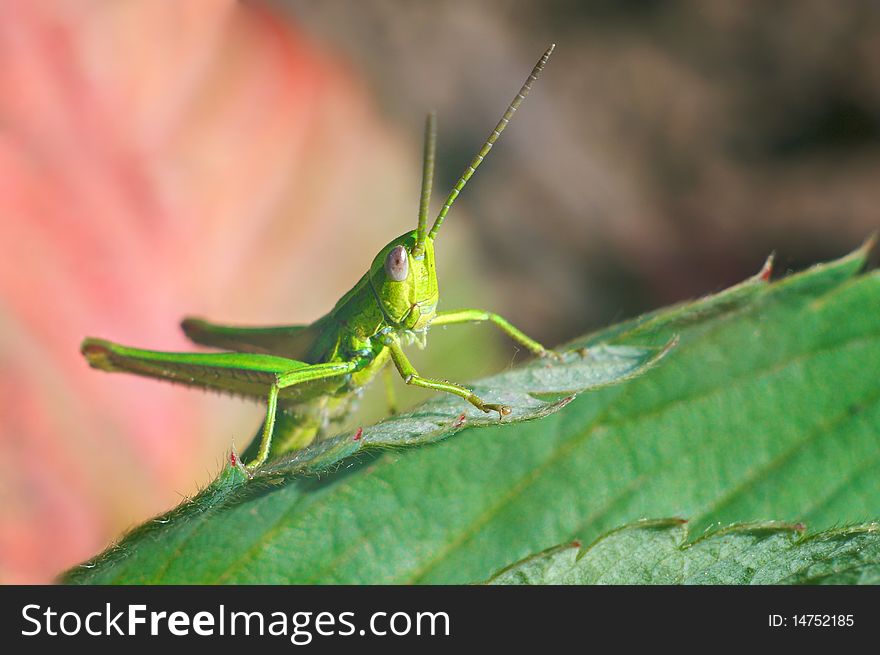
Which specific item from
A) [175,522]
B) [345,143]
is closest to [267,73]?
[345,143]

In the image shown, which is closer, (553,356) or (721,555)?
(721,555)

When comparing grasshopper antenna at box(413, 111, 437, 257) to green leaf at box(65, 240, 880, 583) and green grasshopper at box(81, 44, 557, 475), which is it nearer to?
green grasshopper at box(81, 44, 557, 475)

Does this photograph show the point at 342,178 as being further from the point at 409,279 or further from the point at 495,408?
the point at 495,408

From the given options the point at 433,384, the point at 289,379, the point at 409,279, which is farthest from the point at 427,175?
the point at 289,379

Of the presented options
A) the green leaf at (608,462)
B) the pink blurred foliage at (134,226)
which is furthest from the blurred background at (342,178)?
the green leaf at (608,462)

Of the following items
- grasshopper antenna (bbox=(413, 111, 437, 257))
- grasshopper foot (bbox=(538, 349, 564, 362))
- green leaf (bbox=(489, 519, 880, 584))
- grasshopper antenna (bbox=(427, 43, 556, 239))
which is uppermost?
grasshopper antenna (bbox=(427, 43, 556, 239))

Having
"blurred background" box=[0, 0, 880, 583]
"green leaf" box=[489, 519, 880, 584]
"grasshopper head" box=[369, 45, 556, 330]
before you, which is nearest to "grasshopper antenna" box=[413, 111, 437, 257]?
"grasshopper head" box=[369, 45, 556, 330]

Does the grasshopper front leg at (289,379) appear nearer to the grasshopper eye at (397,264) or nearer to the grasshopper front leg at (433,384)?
the grasshopper front leg at (433,384)
